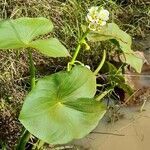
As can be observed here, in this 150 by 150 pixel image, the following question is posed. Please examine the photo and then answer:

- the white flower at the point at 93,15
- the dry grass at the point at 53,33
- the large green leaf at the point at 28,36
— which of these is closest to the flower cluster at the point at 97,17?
the white flower at the point at 93,15

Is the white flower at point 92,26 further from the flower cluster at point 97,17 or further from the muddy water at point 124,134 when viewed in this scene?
the muddy water at point 124,134

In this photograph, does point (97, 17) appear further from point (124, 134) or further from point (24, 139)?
point (124, 134)

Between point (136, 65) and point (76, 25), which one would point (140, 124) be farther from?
point (76, 25)

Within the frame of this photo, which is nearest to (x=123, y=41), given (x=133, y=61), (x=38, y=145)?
(x=133, y=61)

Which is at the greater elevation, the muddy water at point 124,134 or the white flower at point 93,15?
the white flower at point 93,15

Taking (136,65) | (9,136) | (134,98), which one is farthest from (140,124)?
(9,136)

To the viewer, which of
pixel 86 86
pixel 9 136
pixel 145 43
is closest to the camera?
pixel 86 86
